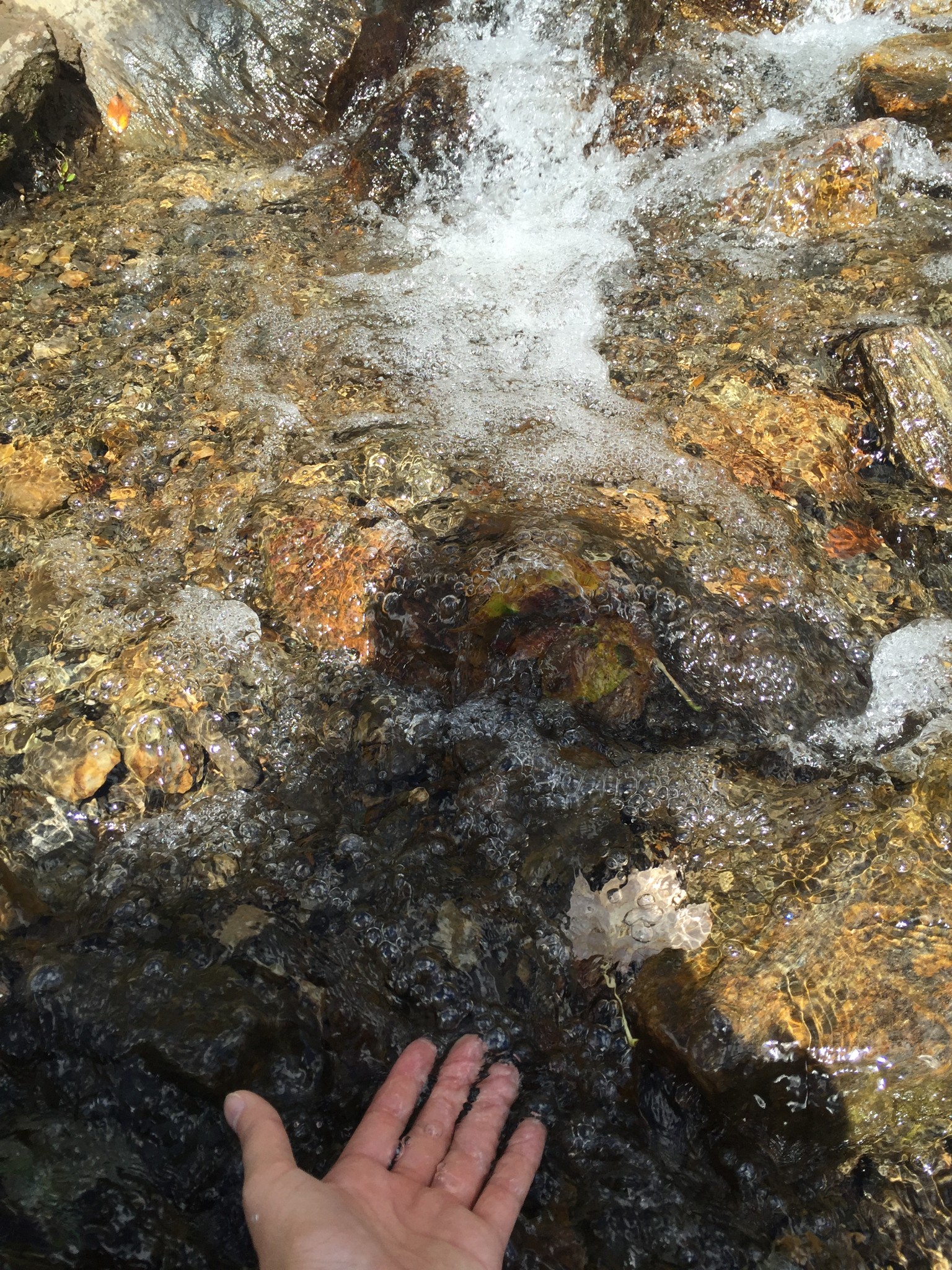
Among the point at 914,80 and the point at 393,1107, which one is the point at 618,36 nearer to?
the point at 914,80

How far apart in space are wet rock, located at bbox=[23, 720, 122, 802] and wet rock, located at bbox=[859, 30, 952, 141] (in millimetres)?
4248

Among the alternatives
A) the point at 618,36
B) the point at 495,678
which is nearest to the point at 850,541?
the point at 495,678

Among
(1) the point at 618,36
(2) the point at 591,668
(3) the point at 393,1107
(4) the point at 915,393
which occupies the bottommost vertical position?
(3) the point at 393,1107

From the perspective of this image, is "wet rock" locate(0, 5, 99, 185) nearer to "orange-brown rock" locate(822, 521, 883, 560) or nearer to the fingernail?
"orange-brown rock" locate(822, 521, 883, 560)

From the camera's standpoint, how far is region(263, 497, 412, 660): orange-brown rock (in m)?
2.55

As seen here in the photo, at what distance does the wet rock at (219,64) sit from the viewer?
417 cm

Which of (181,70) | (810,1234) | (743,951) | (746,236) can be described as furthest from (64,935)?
(181,70)

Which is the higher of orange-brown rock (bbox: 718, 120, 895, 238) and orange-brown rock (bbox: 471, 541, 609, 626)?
orange-brown rock (bbox: 718, 120, 895, 238)

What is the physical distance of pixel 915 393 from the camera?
3.00m

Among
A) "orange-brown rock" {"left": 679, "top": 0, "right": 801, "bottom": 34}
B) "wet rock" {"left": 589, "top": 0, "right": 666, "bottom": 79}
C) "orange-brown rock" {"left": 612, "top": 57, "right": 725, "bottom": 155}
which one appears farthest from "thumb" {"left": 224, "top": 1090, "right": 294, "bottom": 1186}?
"orange-brown rock" {"left": 679, "top": 0, "right": 801, "bottom": 34}

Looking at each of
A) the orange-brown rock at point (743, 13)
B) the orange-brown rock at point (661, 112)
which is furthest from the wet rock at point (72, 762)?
the orange-brown rock at point (743, 13)

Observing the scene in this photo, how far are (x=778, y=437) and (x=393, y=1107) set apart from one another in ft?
7.84

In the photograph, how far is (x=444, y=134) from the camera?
4.07 metres

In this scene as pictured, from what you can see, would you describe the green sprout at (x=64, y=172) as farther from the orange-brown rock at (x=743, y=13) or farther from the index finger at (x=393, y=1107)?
the index finger at (x=393, y=1107)
